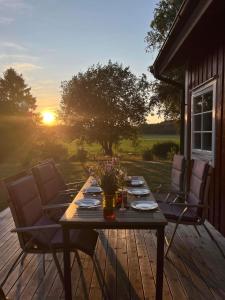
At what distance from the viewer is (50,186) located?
3.91 m

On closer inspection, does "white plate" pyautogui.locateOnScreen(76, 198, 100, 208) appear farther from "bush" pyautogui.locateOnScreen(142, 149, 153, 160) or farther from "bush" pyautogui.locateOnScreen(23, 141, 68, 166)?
"bush" pyautogui.locateOnScreen(142, 149, 153, 160)

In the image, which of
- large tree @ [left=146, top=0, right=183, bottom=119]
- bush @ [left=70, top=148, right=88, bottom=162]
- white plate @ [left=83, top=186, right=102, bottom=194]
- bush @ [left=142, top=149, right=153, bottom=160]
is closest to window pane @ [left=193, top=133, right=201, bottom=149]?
white plate @ [left=83, top=186, right=102, bottom=194]

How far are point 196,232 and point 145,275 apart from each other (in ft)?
4.81

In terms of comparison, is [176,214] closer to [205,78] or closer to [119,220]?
[119,220]

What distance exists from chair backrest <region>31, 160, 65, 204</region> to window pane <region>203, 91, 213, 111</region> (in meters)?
2.49

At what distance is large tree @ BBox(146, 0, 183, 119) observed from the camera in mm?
12688

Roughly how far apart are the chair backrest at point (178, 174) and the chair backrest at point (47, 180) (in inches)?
59.7

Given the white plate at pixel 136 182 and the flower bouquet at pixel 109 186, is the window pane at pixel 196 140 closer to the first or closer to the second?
the white plate at pixel 136 182

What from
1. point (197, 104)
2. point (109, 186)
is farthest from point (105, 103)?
point (109, 186)

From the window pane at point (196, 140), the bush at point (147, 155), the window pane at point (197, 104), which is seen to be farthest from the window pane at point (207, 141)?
the bush at point (147, 155)

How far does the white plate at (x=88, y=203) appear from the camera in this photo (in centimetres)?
270

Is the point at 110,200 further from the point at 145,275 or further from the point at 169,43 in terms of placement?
the point at 169,43

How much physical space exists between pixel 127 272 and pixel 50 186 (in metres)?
1.44

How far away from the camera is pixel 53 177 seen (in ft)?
13.7
